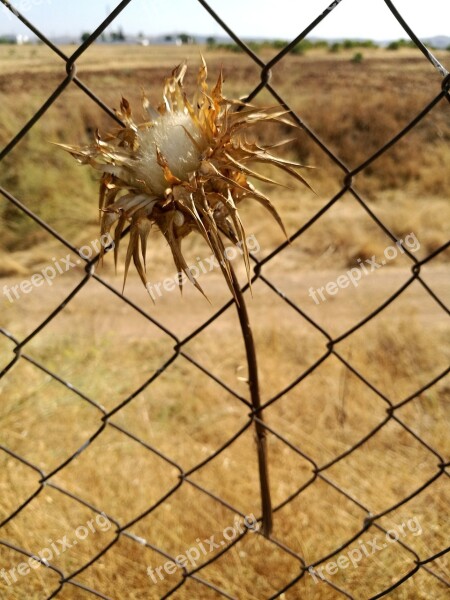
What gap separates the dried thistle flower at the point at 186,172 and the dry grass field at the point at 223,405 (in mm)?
68

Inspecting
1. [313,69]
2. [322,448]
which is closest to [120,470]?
[322,448]

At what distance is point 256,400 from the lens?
81cm

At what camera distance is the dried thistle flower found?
51cm

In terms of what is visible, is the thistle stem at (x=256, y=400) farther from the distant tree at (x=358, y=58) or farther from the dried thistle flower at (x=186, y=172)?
the distant tree at (x=358, y=58)

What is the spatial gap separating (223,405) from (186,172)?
158 centimetres

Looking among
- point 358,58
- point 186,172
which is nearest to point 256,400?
point 186,172

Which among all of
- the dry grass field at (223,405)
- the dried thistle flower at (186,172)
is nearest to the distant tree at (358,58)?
the dry grass field at (223,405)

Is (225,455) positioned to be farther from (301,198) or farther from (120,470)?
(301,198)

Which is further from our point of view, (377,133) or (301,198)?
(377,133)

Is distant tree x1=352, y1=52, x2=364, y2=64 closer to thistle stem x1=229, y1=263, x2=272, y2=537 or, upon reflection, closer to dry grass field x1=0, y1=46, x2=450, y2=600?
dry grass field x1=0, y1=46, x2=450, y2=600

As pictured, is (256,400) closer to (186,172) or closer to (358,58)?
(186,172)

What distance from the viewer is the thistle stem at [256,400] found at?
69cm

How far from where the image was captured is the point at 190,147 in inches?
21.0

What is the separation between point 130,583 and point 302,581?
13.9 inches
